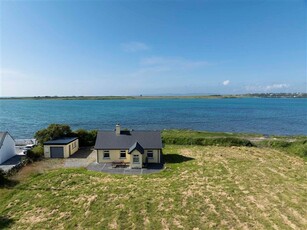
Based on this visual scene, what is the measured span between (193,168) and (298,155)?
53.0 ft

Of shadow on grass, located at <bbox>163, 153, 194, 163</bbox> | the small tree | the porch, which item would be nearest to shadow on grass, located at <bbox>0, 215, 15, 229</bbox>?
the porch

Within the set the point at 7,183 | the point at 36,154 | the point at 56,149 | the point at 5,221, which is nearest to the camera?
the point at 5,221

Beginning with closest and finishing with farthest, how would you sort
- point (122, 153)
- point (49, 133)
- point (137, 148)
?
point (137, 148)
point (122, 153)
point (49, 133)

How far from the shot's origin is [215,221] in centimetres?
1258

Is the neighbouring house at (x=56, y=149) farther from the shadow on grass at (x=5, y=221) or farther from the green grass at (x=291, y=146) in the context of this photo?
the green grass at (x=291, y=146)

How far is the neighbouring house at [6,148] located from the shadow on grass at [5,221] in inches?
562

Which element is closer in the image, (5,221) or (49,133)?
(5,221)

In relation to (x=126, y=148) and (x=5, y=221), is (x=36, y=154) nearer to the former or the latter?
(x=126, y=148)

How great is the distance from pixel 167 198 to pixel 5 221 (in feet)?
33.2

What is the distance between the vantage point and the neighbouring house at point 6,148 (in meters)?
24.9

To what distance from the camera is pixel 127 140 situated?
25484 mm

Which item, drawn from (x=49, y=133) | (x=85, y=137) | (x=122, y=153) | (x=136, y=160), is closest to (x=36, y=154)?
(x=49, y=133)

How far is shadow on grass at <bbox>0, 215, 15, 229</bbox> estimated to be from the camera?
12.3 m

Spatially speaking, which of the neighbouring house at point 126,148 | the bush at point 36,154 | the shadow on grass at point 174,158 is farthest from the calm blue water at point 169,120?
the neighbouring house at point 126,148
